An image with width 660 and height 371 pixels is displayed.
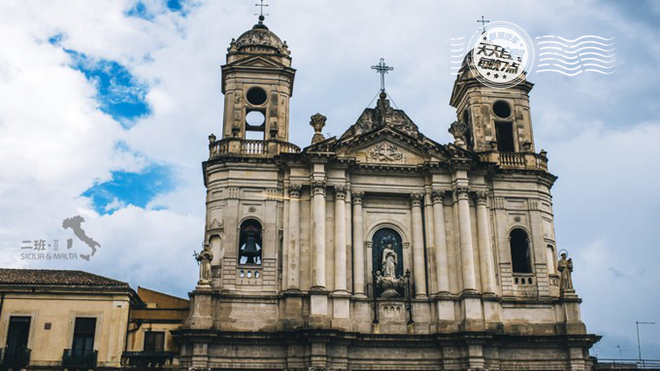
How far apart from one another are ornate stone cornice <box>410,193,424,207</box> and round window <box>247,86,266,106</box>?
7831 millimetres

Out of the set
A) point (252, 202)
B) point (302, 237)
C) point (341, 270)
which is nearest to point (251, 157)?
point (252, 202)

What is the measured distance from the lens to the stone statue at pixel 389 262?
29.2m

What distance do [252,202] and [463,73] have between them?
40.1 feet

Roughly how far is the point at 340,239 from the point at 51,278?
37.5ft

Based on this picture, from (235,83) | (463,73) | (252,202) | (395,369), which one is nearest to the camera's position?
(395,369)

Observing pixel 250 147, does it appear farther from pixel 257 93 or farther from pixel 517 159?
pixel 517 159

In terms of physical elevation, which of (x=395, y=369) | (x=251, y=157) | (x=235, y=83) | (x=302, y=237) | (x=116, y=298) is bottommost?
(x=395, y=369)

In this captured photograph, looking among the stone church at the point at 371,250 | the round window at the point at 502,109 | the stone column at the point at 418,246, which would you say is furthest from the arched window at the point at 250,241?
the round window at the point at 502,109

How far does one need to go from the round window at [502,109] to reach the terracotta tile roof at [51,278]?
713 inches

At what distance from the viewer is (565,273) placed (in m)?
29.3

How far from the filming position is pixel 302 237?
29078 mm

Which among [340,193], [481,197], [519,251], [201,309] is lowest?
[201,309]

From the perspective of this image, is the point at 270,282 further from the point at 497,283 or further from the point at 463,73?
the point at 463,73

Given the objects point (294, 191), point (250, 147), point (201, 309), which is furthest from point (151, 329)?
point (250, 147)
